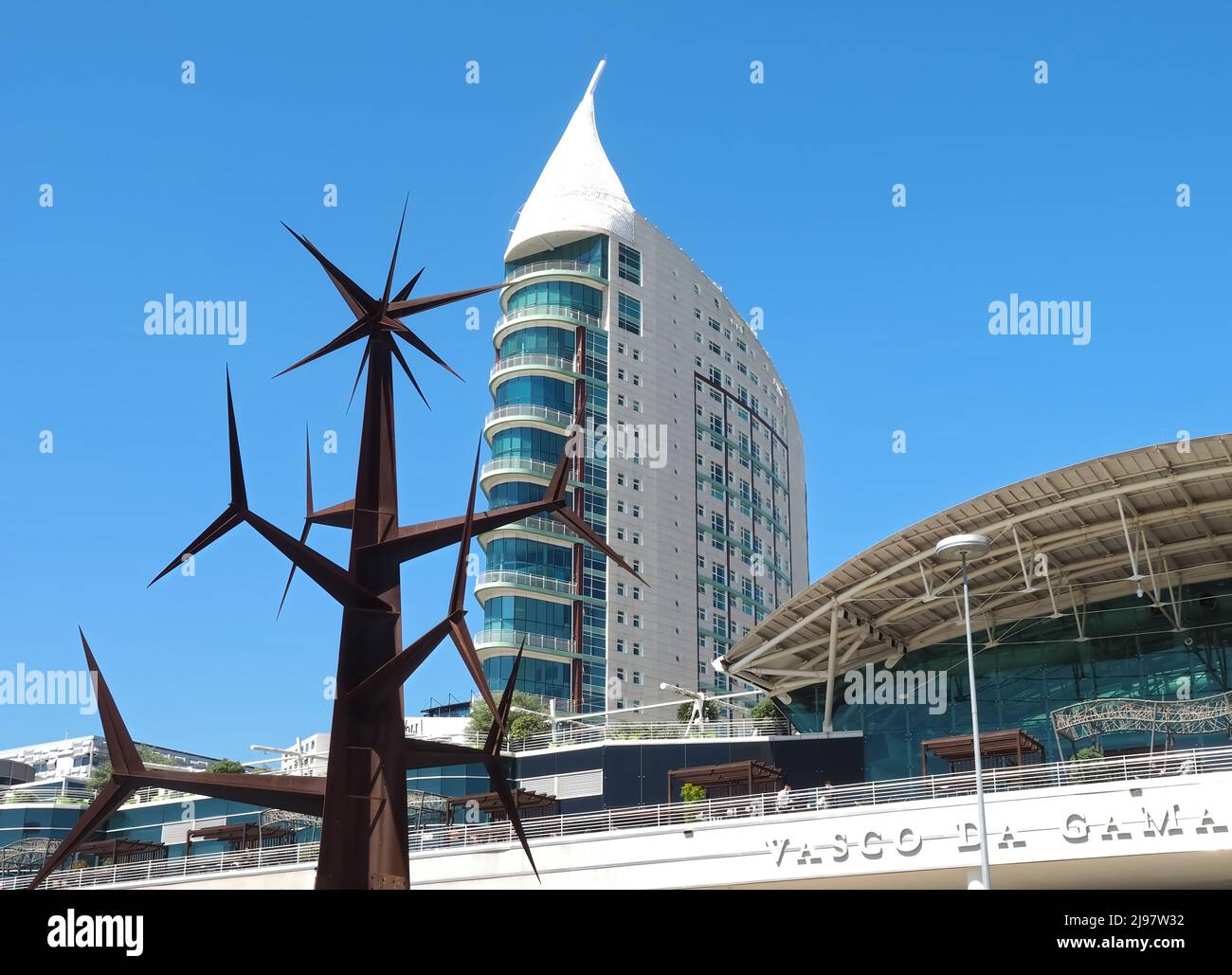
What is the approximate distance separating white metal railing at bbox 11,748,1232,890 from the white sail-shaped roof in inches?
2226

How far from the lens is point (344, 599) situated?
86.1ft

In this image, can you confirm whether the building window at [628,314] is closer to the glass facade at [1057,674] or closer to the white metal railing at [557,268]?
the white metal railing at [557,268]

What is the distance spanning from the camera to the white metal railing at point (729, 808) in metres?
37.9

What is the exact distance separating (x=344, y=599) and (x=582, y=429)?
65268mm

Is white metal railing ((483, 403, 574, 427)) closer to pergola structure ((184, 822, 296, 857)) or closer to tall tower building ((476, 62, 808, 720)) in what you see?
tall tower building ((476, 62, 808, 720))

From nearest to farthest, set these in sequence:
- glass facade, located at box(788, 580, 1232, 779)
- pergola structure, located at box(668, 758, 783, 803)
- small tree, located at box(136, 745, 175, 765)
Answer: pergola structure, located at box(668, 758, 783, 803), glass facade, located at box(788, 580, 1232, 779), small tree, located at box(136, 745, 175, 765)

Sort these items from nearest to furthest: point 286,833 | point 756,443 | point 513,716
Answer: point 286,833, point 513,716, point 756,443

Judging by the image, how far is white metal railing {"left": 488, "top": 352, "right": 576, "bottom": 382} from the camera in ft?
294

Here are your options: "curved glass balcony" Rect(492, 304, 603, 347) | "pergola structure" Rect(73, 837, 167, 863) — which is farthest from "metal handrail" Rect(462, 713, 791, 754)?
"curved glass balcony" Rect(492, 304, 603, 347)

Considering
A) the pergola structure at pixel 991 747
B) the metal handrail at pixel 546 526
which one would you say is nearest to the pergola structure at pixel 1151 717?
the pergola structure at pixel 991 747

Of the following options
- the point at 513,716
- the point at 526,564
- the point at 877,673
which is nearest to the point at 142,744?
the point at 526,564

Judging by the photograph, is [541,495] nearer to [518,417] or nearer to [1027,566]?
[518,417]

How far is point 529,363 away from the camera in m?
89.8
